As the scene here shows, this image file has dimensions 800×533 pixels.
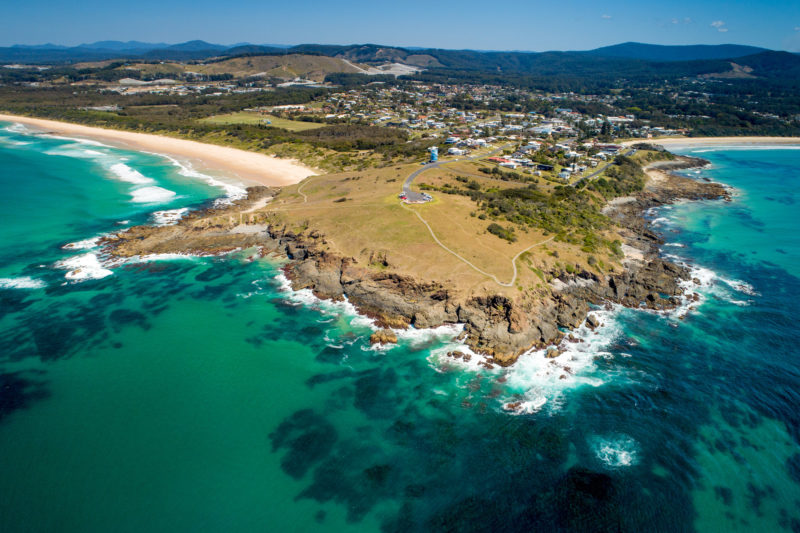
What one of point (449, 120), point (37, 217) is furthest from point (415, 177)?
point (449, 120)

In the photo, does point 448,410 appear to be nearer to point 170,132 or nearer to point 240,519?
point 240,519

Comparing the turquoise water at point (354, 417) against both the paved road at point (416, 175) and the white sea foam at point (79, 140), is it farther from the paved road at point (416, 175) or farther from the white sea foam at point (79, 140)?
the white sea foam at point (79, 140)

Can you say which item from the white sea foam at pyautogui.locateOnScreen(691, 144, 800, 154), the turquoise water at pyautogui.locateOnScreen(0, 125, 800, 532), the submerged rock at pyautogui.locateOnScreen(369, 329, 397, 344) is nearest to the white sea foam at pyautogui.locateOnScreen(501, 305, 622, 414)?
the turquoise water at pyautogui.locateOnScreen(0, 125, 800, 532)

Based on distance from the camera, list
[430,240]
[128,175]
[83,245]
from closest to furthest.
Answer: [430,240] < [83,245] < [128,175]

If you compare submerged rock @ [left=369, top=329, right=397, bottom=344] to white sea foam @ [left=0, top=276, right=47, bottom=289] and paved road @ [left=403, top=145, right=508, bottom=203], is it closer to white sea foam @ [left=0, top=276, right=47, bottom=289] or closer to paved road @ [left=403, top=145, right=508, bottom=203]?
paved road @ [left=403, top=145, right=508, bottom=203]

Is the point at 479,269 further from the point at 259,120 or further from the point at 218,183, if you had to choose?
the point at 259,120

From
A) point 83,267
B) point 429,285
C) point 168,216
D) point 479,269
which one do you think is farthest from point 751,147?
point 83,267
